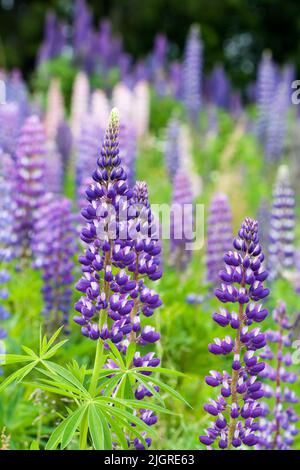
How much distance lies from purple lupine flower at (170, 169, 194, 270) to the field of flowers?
13mm

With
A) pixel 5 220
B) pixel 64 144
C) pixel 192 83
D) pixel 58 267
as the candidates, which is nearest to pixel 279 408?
pixel 58 267

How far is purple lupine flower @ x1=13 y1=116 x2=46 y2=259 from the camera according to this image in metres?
4.79

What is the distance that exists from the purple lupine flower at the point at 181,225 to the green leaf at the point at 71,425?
301cm

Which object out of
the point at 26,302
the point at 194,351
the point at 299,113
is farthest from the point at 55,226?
the point at 299,113

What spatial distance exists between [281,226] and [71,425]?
11.0ft

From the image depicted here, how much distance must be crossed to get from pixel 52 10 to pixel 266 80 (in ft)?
34.2

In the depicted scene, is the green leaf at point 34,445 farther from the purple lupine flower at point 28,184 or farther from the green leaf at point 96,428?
the purple lupine flower at point 28,184

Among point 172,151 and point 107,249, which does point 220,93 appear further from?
point 107,249

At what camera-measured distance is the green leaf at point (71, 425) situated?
5.84 feet

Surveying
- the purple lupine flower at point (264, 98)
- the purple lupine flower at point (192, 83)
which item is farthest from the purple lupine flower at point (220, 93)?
the purple lupine flower at point (192, 83)

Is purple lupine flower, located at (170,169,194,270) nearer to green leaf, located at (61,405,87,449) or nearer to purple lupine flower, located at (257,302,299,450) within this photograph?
purple lupine flower, located at (257,302,299,450)

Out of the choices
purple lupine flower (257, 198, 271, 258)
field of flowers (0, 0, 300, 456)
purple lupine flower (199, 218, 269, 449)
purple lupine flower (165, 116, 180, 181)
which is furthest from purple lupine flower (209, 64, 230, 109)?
purple lupine flower (199, 218, 269, 449)

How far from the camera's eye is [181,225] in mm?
5062
